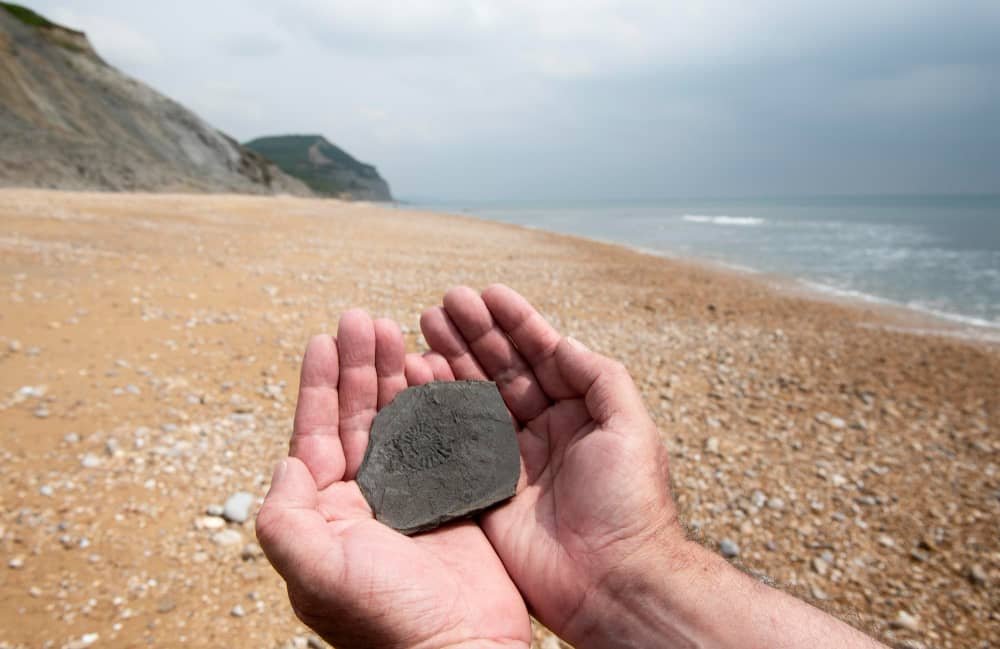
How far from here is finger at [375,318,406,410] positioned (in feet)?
9.90

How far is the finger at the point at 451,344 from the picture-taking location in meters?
3.39

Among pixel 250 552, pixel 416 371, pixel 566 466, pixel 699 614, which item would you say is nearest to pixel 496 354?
pixel 416 371

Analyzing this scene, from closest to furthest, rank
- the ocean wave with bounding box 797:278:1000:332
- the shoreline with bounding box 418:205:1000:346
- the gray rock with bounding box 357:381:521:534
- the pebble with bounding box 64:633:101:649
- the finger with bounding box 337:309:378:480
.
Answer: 1. the pebble with bounding box 64:633:101:649
2. the gray rock with bounding box 357:381:521:534
3. the finger with bounding box 337:309:378:480
4. the shoreline with bounding box 418:205:1000:346
5. the ocean wave with bounding box 797:278:1000:332

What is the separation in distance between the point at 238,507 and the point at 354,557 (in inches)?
75.1

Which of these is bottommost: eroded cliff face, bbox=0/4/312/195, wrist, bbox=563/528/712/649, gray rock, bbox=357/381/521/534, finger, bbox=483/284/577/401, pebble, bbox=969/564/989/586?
pebble, bbox=969/564/989/586

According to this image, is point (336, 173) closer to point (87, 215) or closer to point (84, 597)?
point (87, 215)

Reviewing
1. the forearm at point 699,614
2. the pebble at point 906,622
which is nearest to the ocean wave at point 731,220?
the pebble at point 906,622

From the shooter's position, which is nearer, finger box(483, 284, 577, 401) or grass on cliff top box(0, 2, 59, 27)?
finger box(483, 284, 577, 401)

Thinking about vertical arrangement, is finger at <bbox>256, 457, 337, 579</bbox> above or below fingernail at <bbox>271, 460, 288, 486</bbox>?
below

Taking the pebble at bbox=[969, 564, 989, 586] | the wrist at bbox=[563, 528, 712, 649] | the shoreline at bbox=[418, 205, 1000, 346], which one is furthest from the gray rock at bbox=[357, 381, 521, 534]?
the shoreline at bbox=[418, 205, 1000, 346]

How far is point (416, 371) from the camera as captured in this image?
3.29 metres

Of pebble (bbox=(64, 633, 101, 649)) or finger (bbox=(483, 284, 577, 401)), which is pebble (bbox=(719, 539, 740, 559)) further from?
pebble (bbox=(64, 633, 101, 649))

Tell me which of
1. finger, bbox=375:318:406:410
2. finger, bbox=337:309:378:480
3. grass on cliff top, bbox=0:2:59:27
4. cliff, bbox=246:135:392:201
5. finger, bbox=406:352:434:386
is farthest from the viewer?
cliff, bbox=246:135:392:201

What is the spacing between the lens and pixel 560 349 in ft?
9.80
